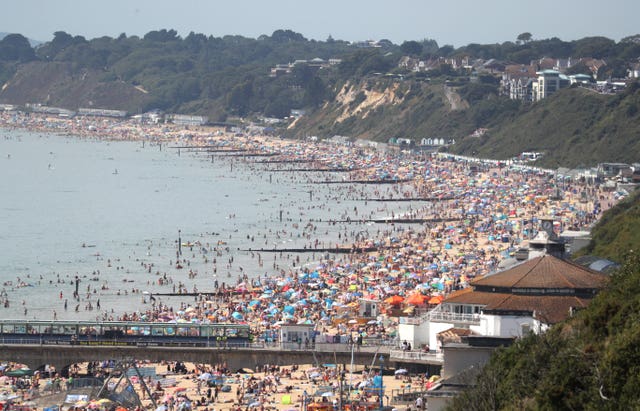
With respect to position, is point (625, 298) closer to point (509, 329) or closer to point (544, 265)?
point (509, 329)

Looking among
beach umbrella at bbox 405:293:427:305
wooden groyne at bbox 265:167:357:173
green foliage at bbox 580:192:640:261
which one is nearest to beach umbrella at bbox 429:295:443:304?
beach umbrella at bbox 405:293:427:305

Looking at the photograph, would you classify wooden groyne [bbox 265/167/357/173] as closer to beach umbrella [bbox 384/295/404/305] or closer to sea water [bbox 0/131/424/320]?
sea water [bbox 0/131/424/320]

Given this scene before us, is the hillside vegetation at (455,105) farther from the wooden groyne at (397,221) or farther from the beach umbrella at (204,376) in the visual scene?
the beach umbrella at (204,376)

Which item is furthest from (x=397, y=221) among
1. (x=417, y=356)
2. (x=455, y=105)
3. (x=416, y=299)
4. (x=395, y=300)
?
(x=455, y=105)

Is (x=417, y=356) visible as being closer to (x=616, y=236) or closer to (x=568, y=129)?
(x=616, y=236)

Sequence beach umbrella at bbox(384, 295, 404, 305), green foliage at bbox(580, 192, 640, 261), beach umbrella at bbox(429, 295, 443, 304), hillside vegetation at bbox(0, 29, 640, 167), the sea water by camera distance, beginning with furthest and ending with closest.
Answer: hillside vegetation at bbox(0, 29, 640, 167), the sea water, green foliage at bbox(580, 192, 640, 261), beach umbrella at bbox(384, 295, 404, 305), beach umbrella at bbox(429, 295, 443, 304)

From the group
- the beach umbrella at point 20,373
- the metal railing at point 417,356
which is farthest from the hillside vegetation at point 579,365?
the beach umbrella at point 20,373
